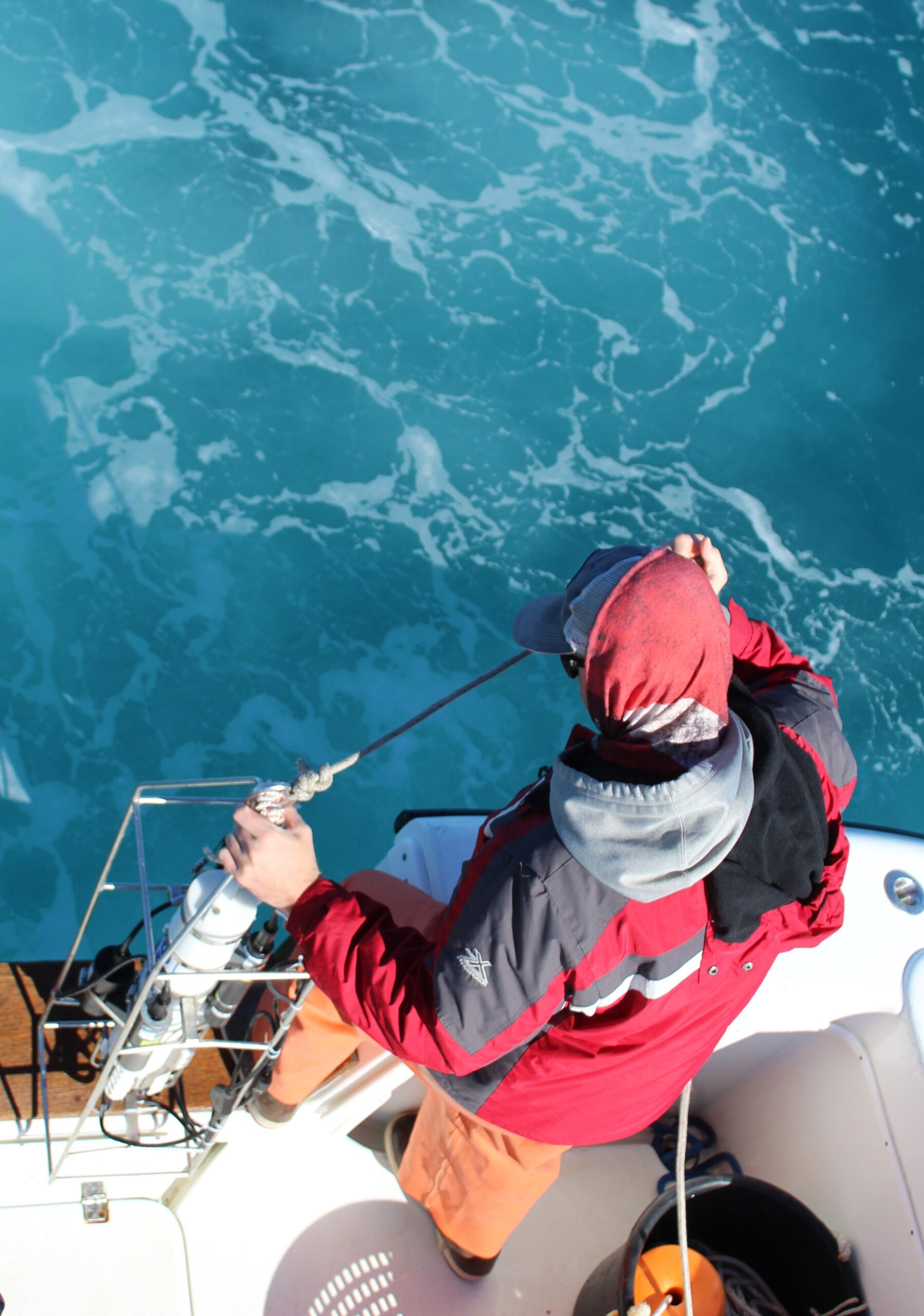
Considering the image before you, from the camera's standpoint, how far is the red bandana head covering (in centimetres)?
127

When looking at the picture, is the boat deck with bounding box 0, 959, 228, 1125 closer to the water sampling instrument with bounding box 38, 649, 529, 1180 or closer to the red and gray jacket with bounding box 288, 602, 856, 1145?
the water sampling instrument with bounding box 38, 649, 529, 1180

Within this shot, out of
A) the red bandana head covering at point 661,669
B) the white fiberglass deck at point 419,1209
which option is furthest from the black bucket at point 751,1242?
the red bandana head covering at point 661,669

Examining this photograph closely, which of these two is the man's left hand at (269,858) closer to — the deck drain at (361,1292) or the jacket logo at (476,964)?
the jacket logo at (476,964)

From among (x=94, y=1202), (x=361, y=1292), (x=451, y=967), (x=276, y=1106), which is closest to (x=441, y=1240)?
(x=361, y=1292)

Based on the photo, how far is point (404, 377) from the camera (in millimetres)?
5840

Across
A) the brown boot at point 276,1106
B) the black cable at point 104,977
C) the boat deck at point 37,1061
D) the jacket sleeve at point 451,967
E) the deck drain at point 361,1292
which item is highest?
the jacket sleeve at point 451,967

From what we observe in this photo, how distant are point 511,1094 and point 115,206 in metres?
6.09

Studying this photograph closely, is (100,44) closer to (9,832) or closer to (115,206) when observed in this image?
(115,206)

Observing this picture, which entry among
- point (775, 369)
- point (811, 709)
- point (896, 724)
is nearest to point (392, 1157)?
point (811, 709)

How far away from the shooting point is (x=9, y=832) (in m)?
4.72

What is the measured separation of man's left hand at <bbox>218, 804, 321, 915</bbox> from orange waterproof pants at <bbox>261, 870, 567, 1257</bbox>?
0.54 metres

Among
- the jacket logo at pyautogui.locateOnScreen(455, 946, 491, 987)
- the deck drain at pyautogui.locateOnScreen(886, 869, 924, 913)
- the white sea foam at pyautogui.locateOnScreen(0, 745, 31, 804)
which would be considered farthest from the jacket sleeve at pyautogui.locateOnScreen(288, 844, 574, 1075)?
the white sea foam at pyautogui.locateOnScreen(0, 745, 31, 804)

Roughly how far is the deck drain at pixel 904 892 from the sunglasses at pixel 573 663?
146 centimetres

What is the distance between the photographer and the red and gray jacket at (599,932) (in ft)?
4.17
